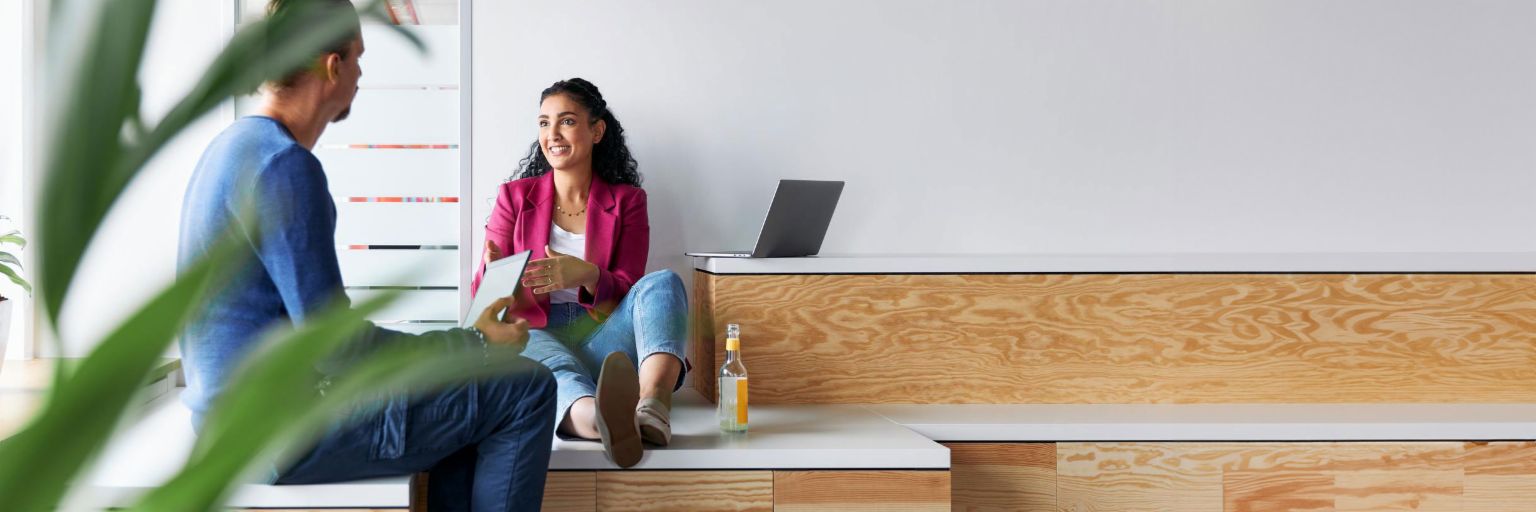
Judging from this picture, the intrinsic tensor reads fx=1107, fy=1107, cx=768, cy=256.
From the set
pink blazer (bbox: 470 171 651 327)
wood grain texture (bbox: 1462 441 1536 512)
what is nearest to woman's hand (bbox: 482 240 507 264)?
pink blazer (bbox: 470 171 651 327)

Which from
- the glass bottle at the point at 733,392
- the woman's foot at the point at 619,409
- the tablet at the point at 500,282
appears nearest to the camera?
the tablet at the point at 500,282

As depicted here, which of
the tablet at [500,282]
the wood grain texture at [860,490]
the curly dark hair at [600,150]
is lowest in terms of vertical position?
the wood grain texture at [860,490]

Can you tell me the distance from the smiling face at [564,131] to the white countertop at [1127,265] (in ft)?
1.48

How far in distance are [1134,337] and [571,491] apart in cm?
139

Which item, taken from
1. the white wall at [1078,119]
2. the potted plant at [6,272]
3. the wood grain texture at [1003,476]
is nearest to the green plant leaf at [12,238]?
the potted plant at [6,272]

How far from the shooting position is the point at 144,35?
8.7 inches

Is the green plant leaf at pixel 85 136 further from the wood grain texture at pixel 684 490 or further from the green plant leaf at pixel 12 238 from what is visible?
the green plant leaf at pixel 12 238

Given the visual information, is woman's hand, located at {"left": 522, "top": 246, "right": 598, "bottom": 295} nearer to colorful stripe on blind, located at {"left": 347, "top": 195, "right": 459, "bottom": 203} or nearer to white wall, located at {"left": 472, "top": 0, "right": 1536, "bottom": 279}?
white wall, located at {"left": 472, "top": 0, "right": 1536, "bottom": 279}

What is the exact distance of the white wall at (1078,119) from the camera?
9.87 ft

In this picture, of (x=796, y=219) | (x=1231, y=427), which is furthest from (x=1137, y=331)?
(x=796, y=219)

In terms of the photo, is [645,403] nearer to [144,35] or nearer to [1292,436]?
[1292,436]

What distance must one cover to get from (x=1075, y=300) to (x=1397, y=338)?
2.53ft

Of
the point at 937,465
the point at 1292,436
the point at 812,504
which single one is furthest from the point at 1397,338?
the point at 812,504

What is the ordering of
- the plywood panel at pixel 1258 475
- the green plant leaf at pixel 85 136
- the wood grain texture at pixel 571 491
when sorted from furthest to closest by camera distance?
the plywood panel at pixel 1258 475 < the wood grain texture at pixel 571 491 < the green plant leaf at pixel 85 136
